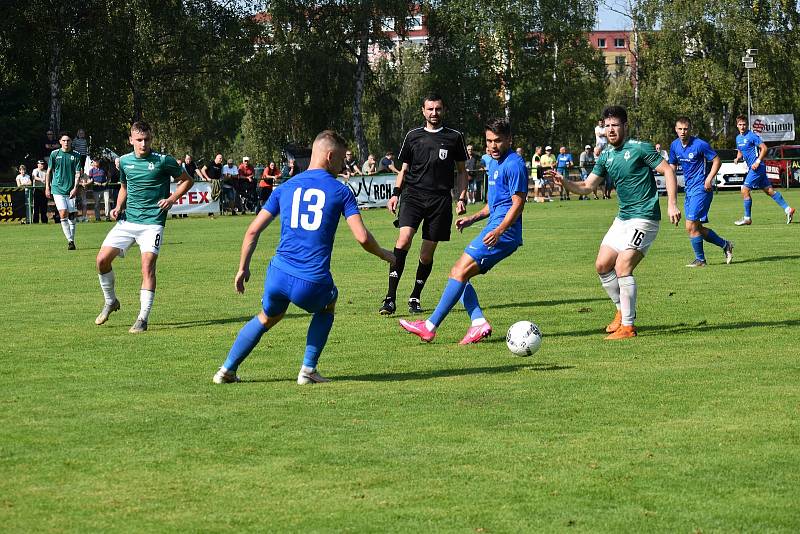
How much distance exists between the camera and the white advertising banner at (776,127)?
6850 centimetres

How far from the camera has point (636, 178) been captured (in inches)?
449

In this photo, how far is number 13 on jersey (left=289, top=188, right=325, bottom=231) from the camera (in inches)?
323

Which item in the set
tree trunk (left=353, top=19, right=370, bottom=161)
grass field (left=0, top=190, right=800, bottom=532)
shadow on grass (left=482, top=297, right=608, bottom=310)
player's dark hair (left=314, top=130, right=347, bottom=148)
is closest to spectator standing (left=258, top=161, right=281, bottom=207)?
tree trunk (left=353, top=19, right=370, bottom=161)

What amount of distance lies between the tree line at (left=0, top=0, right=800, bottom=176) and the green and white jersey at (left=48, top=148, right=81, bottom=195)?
20400 millimetres

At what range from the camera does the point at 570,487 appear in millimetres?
5820

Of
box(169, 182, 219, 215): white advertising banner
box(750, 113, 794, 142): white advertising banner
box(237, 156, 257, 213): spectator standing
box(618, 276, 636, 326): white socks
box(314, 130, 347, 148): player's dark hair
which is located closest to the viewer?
box(314, 130, 347, 148): player's dark hair

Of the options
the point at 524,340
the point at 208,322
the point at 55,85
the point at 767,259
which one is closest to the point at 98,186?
the point at 55,85

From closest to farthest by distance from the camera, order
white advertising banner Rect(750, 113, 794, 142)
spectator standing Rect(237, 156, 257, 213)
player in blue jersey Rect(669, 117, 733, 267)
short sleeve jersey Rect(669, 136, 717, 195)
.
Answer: player in blue jersey Rect(669, 117, 733, 267) < short sleeve jersey Rect(669, 136, 717, 195) < spectator standing Rect(237, 156, 257, 213) < white advertising banner Rect(750, 113, 794, 142)

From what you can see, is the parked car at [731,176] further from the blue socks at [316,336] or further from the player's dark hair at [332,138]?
the player's dark hair at [332,138]

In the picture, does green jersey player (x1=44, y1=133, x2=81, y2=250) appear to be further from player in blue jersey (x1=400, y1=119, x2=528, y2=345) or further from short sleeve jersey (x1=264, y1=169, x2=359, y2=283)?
short sleeve jersey (x1=264, y1=169, x2=359, y2=283)

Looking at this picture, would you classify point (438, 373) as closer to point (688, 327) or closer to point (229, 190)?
point (688, 327)

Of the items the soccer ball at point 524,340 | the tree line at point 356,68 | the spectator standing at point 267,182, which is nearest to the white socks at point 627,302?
the soccer ball at point 524,340

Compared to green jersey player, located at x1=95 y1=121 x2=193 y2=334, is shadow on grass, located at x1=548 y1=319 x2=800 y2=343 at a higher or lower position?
lower

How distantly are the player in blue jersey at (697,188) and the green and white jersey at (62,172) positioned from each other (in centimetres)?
1153
